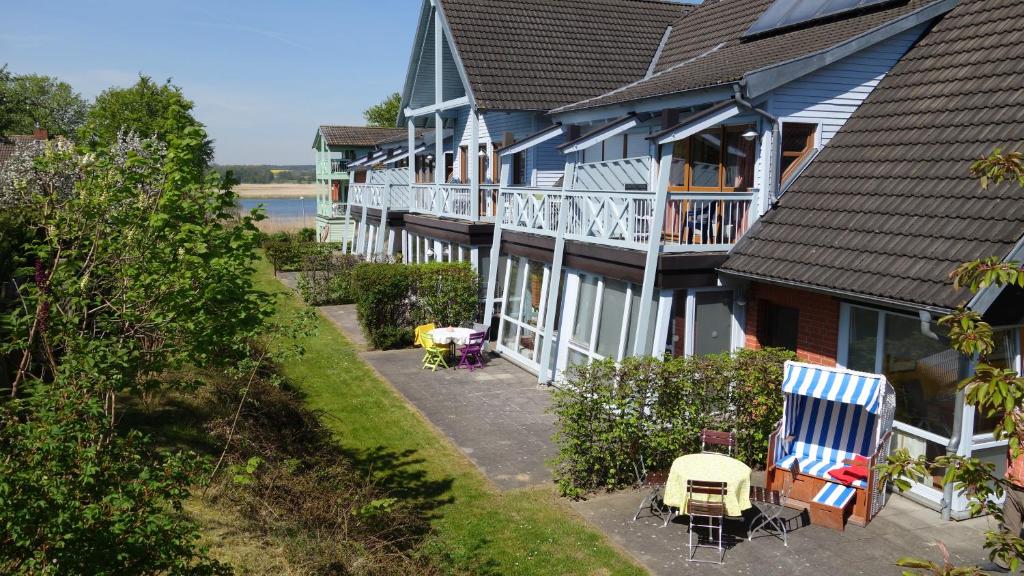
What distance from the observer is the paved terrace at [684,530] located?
850cm

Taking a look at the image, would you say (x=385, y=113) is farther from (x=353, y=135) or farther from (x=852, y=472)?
(x=852, y=472)

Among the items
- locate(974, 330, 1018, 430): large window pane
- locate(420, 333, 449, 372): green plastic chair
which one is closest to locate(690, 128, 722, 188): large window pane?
locate(974, 330, 1018, 430): large window pane

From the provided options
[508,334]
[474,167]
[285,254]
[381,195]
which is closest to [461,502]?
[508,334]

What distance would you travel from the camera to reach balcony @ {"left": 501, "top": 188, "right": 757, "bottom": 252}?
12.9 metres

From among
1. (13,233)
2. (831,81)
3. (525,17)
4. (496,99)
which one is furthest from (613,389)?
(525,17)

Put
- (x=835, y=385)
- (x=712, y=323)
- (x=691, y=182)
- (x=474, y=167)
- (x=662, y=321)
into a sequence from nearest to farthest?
1. (x=835, y=385)
2. (x=662, y=321)
3. (x=712, y=323)
4. (x=691, y=182)
5. (x=474, y=167)

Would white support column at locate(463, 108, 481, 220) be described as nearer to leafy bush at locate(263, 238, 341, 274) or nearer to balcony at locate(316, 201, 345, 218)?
leafy bush at locate(263, 238, 341, 274)

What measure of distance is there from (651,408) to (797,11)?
989 centimetres

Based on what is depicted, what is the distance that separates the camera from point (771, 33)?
16719 millimetres

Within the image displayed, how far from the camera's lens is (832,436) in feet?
34.5

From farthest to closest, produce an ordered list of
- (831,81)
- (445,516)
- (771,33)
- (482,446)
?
(771,33)
(831,81)
(482,446)
(445,516)

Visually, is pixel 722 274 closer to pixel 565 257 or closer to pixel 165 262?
pixel 565 257

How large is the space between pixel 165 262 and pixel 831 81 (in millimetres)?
10666

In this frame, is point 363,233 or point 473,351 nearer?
point 473,351
